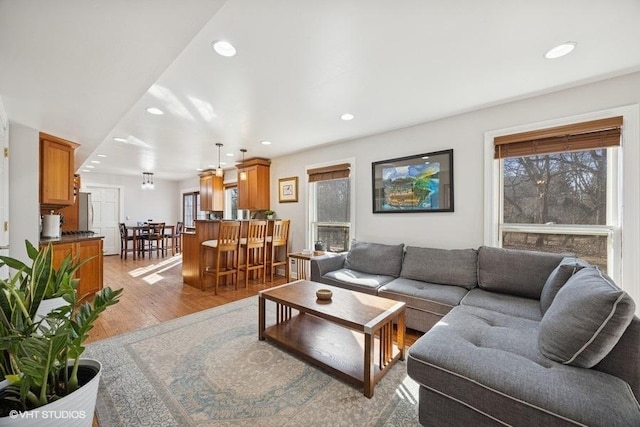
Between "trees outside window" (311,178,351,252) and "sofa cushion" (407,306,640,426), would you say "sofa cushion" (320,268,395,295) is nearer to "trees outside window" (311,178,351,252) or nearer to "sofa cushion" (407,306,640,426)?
"trees outside window" (311,178,351,252)

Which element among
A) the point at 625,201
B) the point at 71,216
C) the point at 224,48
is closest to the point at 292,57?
the point at 224,48

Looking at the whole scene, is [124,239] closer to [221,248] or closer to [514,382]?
[221,248]

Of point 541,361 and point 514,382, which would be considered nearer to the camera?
point 514,382

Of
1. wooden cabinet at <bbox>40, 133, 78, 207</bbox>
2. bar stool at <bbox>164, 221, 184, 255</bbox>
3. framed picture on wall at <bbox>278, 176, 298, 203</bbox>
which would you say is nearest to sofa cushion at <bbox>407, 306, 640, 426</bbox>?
framed picture on wall at <bbox>278, 176, 298, 203</bbox>

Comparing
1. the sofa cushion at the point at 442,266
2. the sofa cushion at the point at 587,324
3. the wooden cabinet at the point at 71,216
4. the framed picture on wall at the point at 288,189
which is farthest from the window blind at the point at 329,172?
the wooden cabinet at the point at 71,216

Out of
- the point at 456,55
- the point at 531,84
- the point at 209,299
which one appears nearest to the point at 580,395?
the point at 456,55

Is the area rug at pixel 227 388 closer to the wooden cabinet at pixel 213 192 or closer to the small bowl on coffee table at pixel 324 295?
the small bowl on coffee table at pixel 324 295

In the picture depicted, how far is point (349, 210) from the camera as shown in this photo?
4.15 m

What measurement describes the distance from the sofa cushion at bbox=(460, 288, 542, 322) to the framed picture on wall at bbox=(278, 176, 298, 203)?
10.7 feet

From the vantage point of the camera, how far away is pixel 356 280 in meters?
2.98

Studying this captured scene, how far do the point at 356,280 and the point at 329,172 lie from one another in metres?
1.94

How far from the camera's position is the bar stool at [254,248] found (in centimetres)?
432

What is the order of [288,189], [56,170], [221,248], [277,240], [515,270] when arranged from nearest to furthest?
[515,270]
[56,170]
[221,248]
[277,240]
[288,189]

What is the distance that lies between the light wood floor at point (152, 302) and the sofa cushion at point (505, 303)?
0.67 meters
